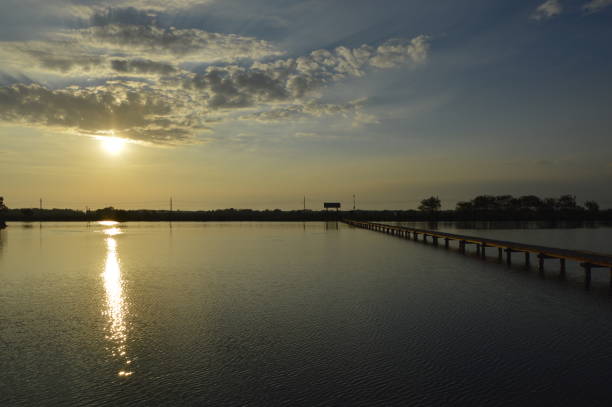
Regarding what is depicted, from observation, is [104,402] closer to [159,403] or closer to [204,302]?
[159,403]

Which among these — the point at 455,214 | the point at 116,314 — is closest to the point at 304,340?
the point at 116,314

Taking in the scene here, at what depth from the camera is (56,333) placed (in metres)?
10.0

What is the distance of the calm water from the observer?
673cm

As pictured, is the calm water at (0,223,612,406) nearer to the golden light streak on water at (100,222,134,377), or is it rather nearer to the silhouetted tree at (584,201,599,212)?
the golden light streak on water at (100,222,134,377)

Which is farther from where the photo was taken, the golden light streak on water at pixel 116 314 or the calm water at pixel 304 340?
the golden light streak on water at pixel 116 314

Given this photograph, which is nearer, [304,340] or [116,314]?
[304,340]

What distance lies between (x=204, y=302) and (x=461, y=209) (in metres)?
145

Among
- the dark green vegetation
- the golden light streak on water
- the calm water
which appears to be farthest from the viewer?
the dark green vegetation

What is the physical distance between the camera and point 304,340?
9.37 meters

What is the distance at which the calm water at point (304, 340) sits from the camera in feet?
22.1

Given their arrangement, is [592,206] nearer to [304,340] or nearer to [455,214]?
[455,214]

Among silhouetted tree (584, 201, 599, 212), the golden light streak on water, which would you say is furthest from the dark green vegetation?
the golden light streak on water

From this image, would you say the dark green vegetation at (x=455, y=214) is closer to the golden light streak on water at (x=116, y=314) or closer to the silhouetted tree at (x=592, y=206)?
the silhouetted tree at (x=592, y=206)

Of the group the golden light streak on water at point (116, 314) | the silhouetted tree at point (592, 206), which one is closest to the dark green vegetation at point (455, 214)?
the silhouetted tree at point (592, 206)
